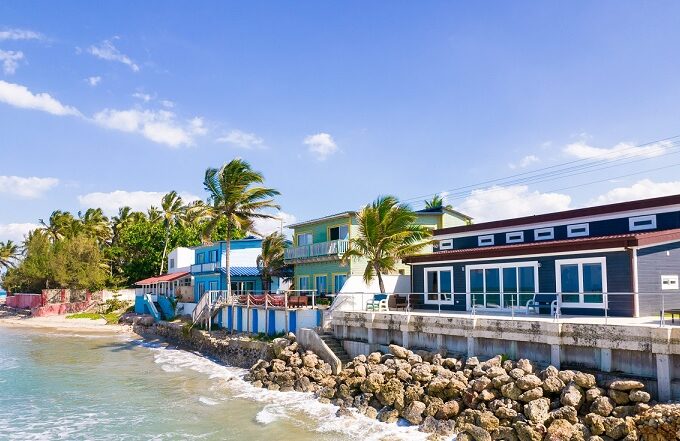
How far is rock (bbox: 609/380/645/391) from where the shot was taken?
14.2 meters

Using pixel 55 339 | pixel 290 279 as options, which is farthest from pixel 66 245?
pixel 290 279

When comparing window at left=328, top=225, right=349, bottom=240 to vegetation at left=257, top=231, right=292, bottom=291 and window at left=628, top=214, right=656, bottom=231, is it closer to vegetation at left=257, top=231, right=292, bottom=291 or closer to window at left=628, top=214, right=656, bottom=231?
vegetation at left=257, top=231, right=292, bottom=291

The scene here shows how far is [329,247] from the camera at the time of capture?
1390 inches

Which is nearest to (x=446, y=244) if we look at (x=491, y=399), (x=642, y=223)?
(x=642, y=223)

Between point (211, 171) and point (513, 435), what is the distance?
28.2m

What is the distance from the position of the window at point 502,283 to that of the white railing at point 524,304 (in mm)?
45

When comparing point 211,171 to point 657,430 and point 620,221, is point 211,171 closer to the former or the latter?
point 620,221

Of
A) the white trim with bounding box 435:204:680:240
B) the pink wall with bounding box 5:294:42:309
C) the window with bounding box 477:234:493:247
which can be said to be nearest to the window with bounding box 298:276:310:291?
the white trim with bounding box 435:204:680:240

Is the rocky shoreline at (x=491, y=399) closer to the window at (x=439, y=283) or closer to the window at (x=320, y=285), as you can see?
the window at (x=439, y=283)

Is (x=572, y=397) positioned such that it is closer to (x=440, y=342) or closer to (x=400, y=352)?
(x=440, y=342)

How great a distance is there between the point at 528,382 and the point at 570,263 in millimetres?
7850

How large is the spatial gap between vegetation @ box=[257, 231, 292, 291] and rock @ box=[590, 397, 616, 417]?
29.6m

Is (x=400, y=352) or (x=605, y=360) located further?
(x=400, y=352)

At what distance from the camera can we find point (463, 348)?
1962cm
